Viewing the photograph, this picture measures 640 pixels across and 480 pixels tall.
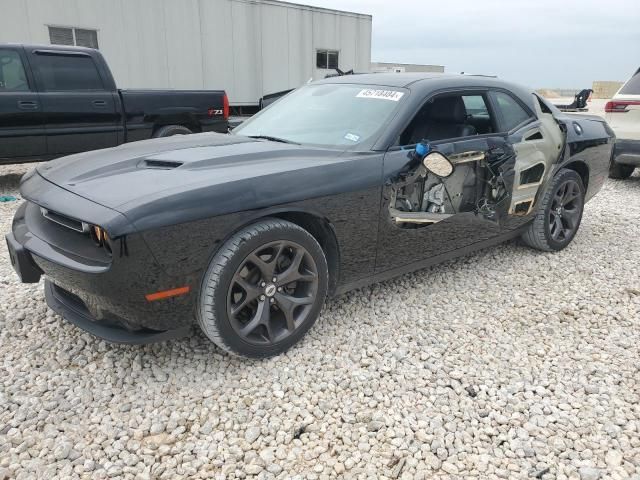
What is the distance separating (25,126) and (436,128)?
5.01 metres

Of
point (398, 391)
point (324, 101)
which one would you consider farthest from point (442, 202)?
point (398, 391)

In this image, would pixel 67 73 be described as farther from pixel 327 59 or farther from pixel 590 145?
pixel 327 59

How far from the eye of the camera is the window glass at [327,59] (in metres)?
12.5

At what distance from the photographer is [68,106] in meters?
6.41

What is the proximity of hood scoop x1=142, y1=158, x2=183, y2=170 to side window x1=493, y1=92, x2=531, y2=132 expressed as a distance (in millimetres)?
2440

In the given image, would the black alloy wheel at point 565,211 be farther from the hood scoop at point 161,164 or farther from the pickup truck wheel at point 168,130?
the pickup truck wheel at point 168,130

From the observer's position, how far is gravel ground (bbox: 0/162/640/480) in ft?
6.91

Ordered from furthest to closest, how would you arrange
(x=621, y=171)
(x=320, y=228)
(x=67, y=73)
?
(x=621, y=171), (x=67, y=73), (x=320, y=228)

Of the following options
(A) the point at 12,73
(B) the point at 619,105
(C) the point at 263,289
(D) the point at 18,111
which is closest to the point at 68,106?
(D) the point at 18,111

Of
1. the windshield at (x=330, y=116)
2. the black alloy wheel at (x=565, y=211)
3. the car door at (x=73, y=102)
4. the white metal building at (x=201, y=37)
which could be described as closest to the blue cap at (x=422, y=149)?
the windshield at (x=330, y=116)

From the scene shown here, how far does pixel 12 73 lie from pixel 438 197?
549cm

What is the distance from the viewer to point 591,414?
2.42 meters

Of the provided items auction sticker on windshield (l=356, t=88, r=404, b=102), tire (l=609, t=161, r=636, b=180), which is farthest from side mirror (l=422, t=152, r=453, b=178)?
tire (l=609, t=161, r=636, b=180)

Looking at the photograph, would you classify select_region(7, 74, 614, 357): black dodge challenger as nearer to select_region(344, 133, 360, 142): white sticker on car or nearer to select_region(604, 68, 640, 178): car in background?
select_region(344, 133, 360, 142): white sticker on car
